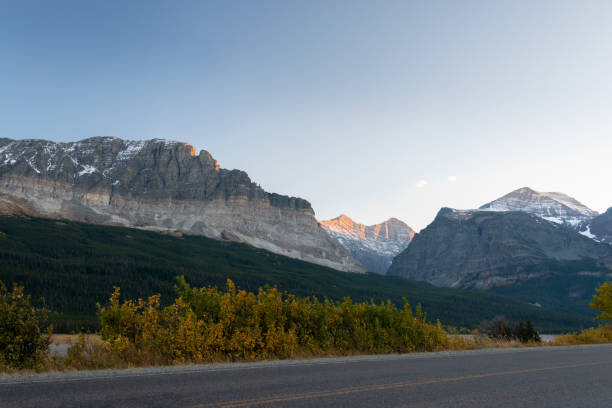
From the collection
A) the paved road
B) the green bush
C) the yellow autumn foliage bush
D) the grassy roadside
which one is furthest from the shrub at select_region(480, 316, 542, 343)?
the green bush

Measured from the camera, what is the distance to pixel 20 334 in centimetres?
1344

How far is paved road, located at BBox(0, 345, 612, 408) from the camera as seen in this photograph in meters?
8.91

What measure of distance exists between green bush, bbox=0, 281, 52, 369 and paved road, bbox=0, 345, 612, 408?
2.45 metres

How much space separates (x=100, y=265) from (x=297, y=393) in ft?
617

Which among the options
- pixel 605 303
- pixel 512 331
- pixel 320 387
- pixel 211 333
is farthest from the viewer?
pixel 605 303

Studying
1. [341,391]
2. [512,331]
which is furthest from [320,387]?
[512,331]

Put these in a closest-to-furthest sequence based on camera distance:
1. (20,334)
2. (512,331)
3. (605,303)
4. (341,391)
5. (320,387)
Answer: (341,391) < (320,387) < (20,334) < (512,331) < (605,303)

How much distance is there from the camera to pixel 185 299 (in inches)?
704

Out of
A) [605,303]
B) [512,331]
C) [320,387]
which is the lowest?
[512,331]

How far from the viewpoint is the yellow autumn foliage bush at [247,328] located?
15.3 m

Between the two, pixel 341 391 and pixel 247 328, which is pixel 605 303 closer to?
pixel 247 328

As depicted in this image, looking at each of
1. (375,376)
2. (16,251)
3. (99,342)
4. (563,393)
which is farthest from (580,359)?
(16,251)

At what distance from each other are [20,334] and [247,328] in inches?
277

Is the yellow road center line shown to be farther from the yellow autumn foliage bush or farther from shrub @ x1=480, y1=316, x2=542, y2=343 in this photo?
shrub @ x1=480, y1=316, x2=542, y2=343
